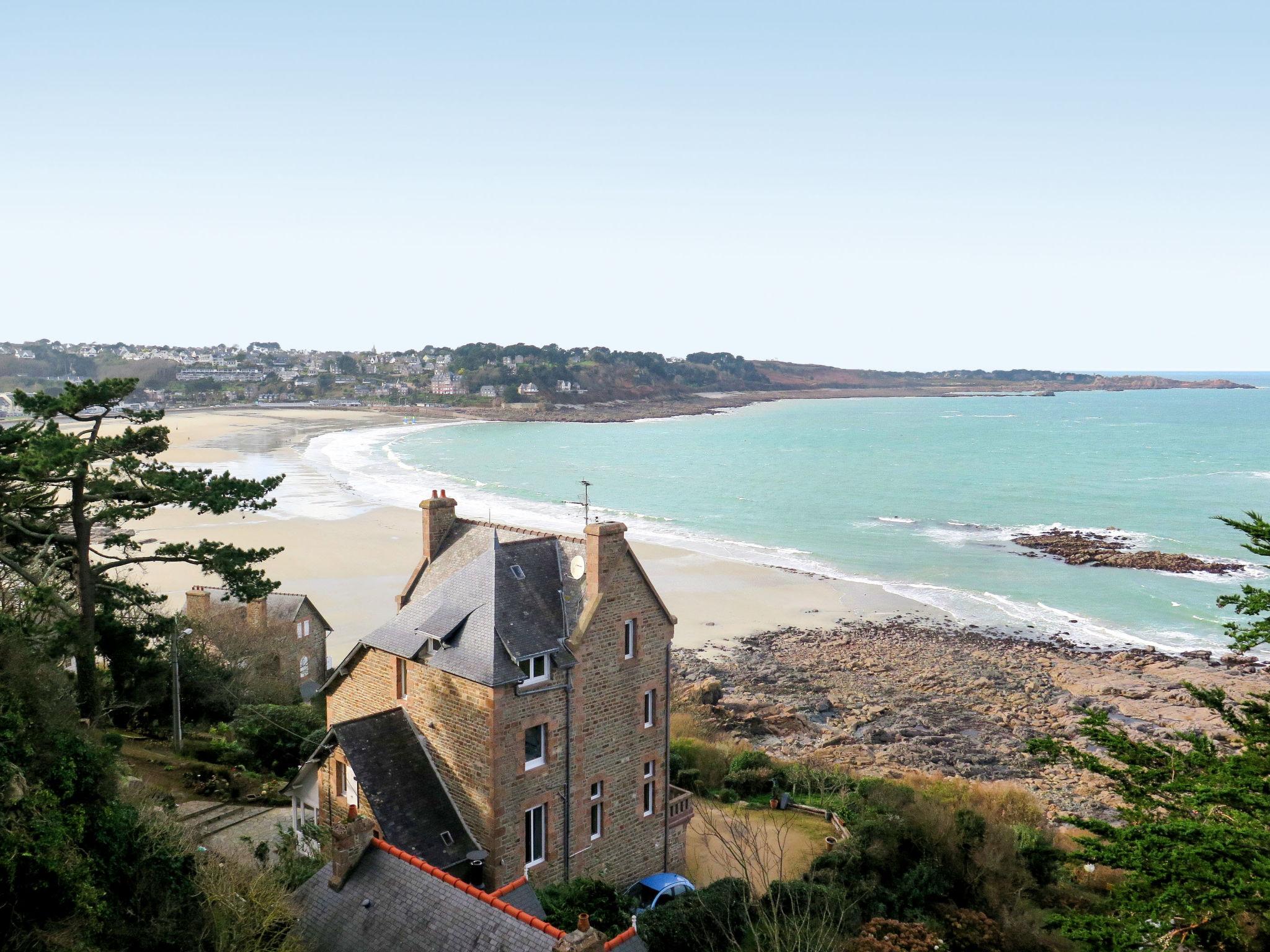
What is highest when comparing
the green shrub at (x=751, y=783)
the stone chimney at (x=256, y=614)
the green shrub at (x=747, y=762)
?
the stone chimney at (x=256, y=614)

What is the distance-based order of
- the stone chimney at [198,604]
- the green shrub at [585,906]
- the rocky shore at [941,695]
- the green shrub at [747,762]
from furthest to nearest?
the rocky shore at [941,695] < the stone chimney at [198,604] < the green shrub at [747,762] < the green shrub at [585,906]

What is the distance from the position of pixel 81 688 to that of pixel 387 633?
8553 mm

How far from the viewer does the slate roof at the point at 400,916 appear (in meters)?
13.1

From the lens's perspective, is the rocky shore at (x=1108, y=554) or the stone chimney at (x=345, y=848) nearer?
the stone chimney at (x=345, y=848)

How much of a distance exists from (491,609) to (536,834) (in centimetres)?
476

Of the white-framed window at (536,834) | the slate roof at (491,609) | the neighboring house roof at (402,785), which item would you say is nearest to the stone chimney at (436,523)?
the slate roof at (491,609)

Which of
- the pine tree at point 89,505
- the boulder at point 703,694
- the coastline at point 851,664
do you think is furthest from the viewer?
the boulder at point 703,694

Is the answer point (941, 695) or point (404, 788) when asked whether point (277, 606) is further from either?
point (941, 695)

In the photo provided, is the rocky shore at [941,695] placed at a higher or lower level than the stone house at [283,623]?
lower

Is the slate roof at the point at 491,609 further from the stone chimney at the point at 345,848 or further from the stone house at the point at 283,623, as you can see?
the stone house at the point at 283,623

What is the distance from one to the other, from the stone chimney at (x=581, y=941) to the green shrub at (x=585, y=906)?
12.9ft

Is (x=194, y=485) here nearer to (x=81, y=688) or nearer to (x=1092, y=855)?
(x=81, y=688)

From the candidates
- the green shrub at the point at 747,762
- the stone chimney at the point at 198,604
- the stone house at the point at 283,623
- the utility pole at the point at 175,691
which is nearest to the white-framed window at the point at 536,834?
the green shrub at the point at 747,762

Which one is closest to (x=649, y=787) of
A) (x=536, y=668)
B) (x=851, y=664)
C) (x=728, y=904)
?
(x=728, y=904)
